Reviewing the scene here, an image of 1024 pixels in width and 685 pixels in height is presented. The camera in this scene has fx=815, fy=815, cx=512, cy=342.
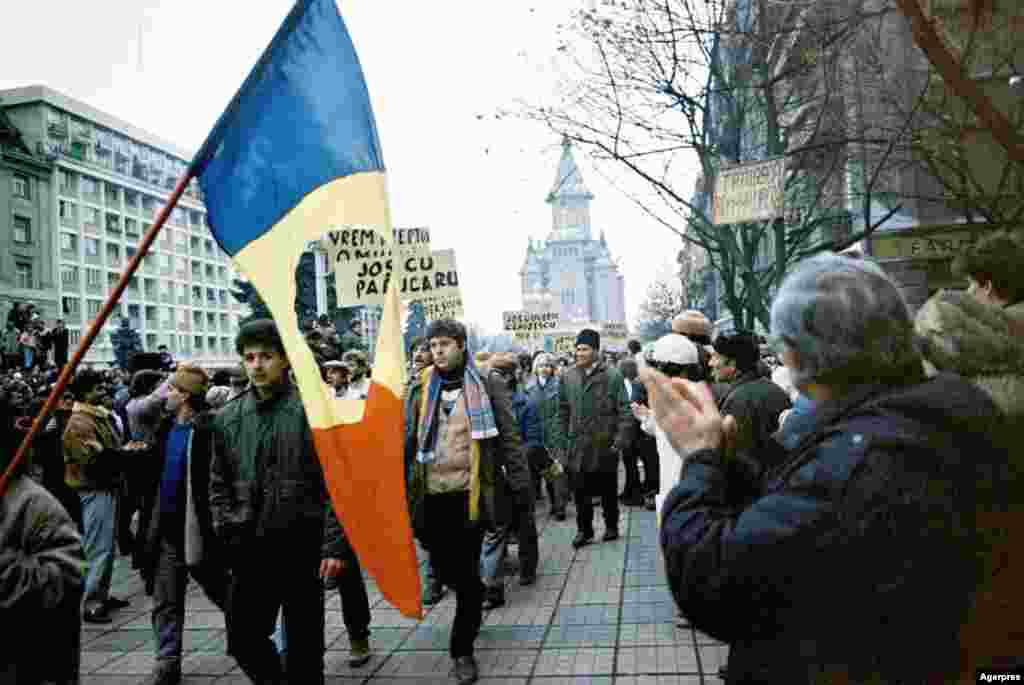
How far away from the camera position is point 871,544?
59.7 inches

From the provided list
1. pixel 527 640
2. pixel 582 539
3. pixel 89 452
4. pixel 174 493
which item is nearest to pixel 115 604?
pixel 89 452

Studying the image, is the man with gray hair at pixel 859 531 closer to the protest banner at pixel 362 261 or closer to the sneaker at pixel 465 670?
the protest banner at pixel 362 261

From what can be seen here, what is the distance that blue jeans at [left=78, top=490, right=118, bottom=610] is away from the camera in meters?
6.81

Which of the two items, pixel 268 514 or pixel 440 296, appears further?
pixel 440 296

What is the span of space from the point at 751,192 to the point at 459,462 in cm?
636

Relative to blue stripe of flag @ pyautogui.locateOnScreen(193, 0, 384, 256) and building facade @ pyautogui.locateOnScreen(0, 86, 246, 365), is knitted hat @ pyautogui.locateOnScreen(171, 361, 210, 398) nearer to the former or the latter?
blue stripe of flag @ pyautogui.locateOnScreen(193, 0, 384, 256)

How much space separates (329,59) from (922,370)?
252 cm

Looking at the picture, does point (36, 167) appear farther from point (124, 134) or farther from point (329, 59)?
point (329, 59)

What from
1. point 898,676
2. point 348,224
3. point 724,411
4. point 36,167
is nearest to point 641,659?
point 724,411

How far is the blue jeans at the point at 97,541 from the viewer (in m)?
6.81

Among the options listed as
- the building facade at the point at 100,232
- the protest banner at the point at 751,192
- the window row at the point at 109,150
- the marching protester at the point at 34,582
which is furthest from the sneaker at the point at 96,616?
the window row at the point at 109,150

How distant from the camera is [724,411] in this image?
4488mm

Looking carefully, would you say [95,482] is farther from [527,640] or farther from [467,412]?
[527,640]

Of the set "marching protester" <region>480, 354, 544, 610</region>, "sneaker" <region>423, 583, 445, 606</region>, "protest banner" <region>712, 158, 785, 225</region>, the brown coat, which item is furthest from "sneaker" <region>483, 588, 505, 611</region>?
"protest banner" <region>712, 158, 785, 225</region>
